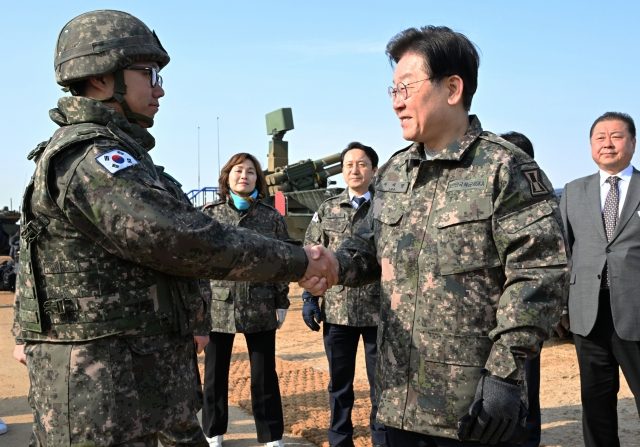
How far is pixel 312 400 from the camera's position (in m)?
6.53

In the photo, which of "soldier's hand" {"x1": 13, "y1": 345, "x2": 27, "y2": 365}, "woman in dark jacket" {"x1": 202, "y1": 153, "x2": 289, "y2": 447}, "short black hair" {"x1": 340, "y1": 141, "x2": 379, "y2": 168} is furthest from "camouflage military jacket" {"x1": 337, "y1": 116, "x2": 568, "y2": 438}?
"short black hair" {"x1": 340, "y1": 141, "x2": 379, "y2": 168}

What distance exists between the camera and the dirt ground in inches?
214

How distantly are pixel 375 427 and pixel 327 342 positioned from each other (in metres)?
0.85

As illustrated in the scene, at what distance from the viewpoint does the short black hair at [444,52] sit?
2.70 metres

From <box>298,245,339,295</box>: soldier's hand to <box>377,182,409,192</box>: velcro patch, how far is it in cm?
39

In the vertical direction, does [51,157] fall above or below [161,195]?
above

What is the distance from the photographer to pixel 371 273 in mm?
3127

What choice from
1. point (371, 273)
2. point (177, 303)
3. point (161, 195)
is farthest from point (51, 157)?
point (371, 273)

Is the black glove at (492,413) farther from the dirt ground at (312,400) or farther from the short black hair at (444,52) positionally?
the dirt ground at (312,400)

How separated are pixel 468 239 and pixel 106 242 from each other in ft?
4.65

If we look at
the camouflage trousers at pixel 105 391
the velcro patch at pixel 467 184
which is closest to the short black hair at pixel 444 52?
the velcro patch at pixel 467 184

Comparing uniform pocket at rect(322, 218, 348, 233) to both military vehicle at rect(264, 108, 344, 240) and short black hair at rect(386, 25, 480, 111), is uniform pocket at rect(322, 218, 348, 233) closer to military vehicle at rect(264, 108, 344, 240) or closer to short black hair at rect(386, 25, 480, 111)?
short black hair at rect(386, 25, 480, 111)

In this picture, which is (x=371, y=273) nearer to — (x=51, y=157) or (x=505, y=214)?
(x=505, y=214)

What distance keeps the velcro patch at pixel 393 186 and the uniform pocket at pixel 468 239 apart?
1.05ft
